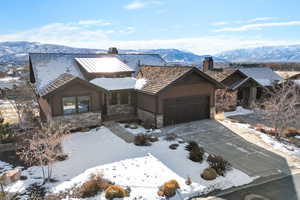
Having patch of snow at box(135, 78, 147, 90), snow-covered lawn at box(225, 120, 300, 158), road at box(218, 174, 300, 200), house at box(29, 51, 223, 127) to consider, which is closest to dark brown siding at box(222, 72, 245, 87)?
house at box(29, 51, 223, 127)

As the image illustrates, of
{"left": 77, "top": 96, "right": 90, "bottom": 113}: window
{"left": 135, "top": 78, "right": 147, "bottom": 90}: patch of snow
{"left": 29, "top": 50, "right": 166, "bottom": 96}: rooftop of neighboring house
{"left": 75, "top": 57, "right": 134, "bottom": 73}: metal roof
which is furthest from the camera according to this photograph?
{"left": 75, "top": 57, "right": 134, "bottom": 73}: metal roof

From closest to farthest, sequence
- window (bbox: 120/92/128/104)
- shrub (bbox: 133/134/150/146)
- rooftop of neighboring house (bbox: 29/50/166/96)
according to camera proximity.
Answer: shrub (bbox: 133/134/150/146)
rooftop of neighboring house (bbox: 29/50/166/96)
window (bbox: 120/92/128/104)

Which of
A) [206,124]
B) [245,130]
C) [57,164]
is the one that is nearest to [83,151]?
[57,164]

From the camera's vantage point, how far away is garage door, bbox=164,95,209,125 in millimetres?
19781

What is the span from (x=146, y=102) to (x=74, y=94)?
6.38m

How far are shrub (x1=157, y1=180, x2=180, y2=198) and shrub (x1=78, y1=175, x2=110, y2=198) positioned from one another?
8.54ft

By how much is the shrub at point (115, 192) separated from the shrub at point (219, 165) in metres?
5.09

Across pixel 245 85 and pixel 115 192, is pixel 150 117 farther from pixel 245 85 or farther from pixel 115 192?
pixel 245 85

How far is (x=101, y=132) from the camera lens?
59.4 feet

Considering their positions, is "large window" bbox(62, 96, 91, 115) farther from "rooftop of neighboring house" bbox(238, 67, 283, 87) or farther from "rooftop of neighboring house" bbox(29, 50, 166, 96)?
"rooftop of neighboring house" bbox(238, 67, 283, 87)

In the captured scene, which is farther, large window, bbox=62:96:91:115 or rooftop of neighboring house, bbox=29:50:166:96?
rooftop of neighboring house, bbox=29:50:166:96

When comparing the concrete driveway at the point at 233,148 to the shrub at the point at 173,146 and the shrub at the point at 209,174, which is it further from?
the shrub at the point at 209,174

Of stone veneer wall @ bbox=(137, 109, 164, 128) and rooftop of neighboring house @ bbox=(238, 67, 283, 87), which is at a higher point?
rooftop of neighboring house @ bbox=(238, 67, 283, 87)

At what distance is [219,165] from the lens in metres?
12.0
